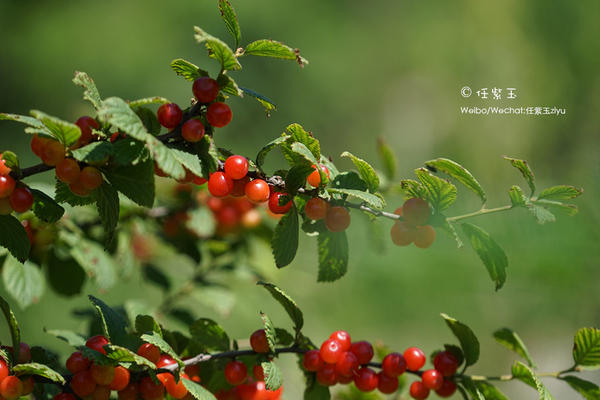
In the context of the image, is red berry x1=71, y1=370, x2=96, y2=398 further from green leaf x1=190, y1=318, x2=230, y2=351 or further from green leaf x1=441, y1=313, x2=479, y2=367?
green leaf x1=441, y1=313, x2=479, y2=367

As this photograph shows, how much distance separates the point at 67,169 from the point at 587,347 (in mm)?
460

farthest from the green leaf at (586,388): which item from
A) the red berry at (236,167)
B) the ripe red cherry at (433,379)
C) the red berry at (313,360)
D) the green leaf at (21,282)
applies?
the green leaf at (21,282)

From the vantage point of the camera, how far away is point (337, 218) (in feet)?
1.53

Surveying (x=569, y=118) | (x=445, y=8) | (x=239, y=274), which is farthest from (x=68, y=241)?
(x=445, y=8)

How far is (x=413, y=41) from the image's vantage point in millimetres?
3566

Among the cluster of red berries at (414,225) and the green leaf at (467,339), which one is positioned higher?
the cluster of red berries at (414,225)

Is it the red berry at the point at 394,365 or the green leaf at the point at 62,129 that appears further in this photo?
the red berry at the point at 394,365

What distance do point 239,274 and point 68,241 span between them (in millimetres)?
287

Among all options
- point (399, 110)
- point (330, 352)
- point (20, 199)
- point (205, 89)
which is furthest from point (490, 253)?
point (399, 110)

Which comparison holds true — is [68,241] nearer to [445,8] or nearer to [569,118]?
[569,118]

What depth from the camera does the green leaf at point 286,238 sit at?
46 cm

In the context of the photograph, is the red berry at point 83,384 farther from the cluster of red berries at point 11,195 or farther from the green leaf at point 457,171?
the green leaf at point 457,171

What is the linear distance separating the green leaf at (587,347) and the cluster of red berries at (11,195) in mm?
468

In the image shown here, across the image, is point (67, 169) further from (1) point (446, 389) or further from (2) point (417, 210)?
(1) point (446, 389)
